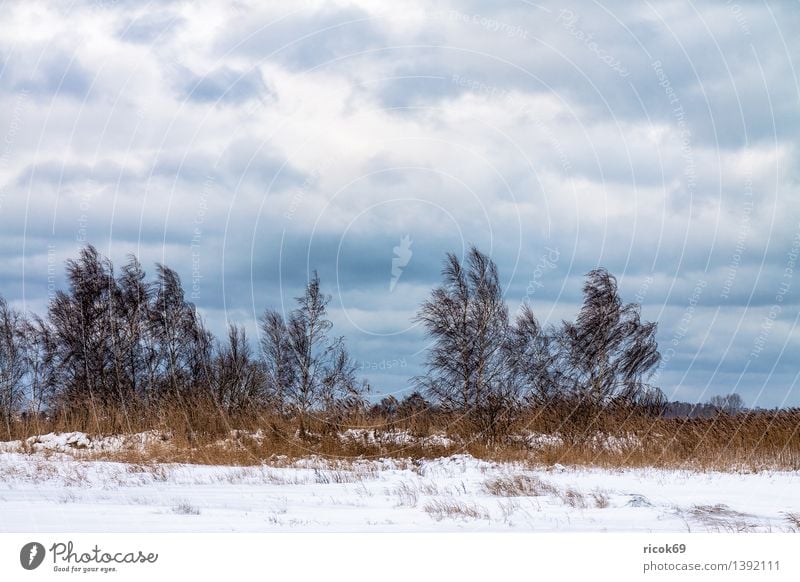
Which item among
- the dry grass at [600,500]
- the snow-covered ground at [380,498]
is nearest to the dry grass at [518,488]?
the snow-covered ground at [380,498]

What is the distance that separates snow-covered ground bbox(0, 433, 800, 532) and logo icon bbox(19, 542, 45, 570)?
3.11 feet

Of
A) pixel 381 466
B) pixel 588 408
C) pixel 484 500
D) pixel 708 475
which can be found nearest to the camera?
pixel 484 500

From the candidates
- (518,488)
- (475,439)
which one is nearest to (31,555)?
(518,488)

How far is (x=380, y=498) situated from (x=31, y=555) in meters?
6.36

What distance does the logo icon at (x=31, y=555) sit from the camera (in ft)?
33.6

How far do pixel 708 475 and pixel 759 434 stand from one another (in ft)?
18.3

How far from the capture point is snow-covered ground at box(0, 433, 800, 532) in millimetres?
12172

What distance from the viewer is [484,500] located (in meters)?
14.7

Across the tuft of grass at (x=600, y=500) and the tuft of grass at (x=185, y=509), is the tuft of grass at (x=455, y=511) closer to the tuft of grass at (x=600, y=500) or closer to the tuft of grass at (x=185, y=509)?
the tuft of grass at (x=600, y=500)

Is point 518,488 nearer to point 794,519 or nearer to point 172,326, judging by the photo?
point 794,519

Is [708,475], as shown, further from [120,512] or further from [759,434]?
[120,512]

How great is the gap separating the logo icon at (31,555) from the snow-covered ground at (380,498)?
95 centimetres

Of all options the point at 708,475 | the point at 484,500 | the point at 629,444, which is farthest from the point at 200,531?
the point at 629,444

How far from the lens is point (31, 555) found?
33.8ft
